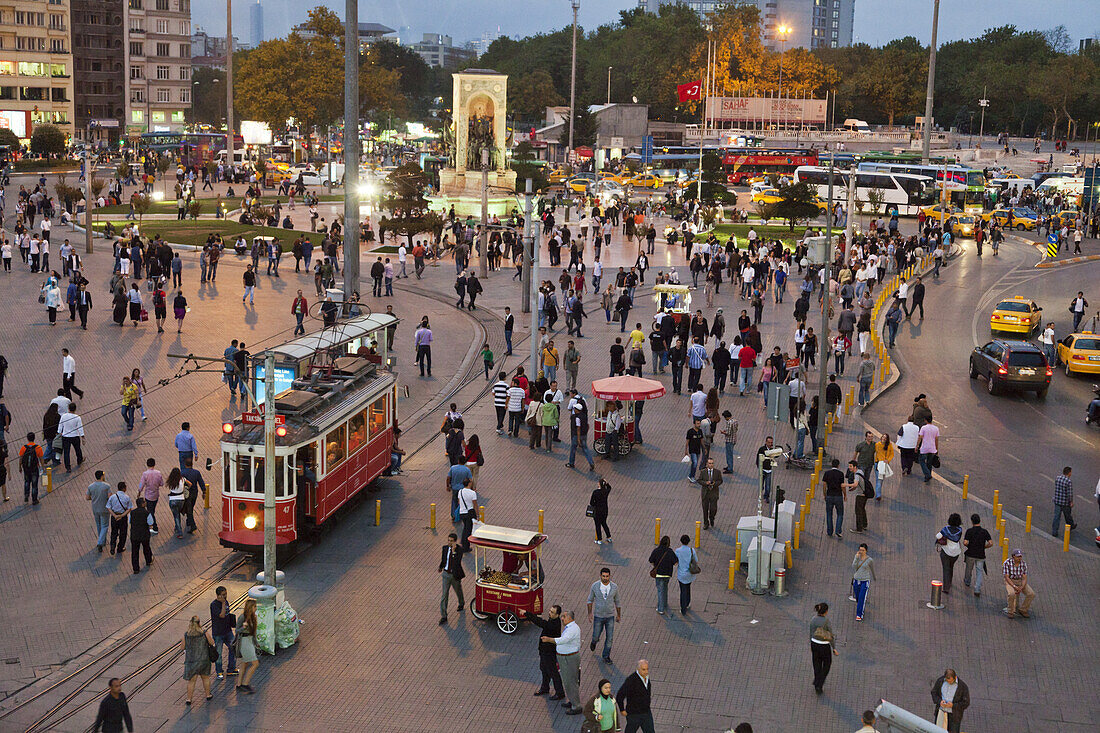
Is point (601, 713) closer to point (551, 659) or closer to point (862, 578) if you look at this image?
point (551, 659)

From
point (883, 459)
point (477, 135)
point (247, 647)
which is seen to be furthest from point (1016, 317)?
point (477, 135)

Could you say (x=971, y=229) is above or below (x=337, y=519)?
above

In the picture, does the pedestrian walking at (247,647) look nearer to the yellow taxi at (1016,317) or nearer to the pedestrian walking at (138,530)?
the pedestrian walking at (138,530)

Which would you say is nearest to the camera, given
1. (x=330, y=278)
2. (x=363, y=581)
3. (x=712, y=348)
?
(x=363, y=581)

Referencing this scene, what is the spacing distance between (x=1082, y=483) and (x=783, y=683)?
39.5 feet

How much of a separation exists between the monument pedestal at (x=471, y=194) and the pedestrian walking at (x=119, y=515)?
4344 cm

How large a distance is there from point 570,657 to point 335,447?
22.7 feet

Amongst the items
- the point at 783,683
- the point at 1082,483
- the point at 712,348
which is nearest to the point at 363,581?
the point at 783,683

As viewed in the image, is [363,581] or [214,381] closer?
[363,581]

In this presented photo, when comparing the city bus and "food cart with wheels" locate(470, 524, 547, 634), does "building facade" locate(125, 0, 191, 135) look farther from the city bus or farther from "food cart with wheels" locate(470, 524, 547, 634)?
"food cart with wheels" locate(470, 524, 547, 634)

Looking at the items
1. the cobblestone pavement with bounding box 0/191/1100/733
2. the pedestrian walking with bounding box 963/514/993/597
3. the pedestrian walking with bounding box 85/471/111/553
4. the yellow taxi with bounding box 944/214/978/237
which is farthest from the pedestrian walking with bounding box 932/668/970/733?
the yellow taxi with bounding box 944/214/978/237

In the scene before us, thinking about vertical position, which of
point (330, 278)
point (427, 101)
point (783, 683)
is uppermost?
point (427, 101)

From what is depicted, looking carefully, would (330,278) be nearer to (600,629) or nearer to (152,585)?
(152,585)

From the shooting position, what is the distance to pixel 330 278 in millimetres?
39344
